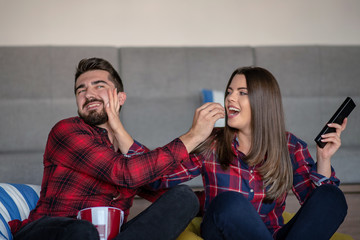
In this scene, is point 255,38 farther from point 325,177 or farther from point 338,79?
point 325,177

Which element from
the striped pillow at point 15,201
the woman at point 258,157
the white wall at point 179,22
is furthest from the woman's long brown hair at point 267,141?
the white wall at point 179,22

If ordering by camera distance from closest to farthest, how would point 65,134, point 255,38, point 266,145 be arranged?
point 65,134 → point 266,145 → point 255,38

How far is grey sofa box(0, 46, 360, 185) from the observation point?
308 cm

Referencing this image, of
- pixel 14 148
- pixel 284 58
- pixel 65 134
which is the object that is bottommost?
pixel 14 148

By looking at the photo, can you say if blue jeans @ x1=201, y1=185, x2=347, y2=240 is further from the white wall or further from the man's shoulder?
the white wall

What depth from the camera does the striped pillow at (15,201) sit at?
1.67 metres

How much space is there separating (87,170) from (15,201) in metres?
0.51

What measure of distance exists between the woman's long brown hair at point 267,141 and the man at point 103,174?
0.72 feet

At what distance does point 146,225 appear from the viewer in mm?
1351

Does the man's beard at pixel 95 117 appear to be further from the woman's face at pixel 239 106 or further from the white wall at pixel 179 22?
the white wall at pixel 179 22

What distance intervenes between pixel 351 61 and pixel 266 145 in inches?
81.1

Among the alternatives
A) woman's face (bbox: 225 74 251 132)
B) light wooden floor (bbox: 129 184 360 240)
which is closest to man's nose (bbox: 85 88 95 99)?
woman's face (bbox: 225 74 251 132)

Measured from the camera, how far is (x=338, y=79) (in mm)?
3340

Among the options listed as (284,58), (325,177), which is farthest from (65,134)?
(284,58)
